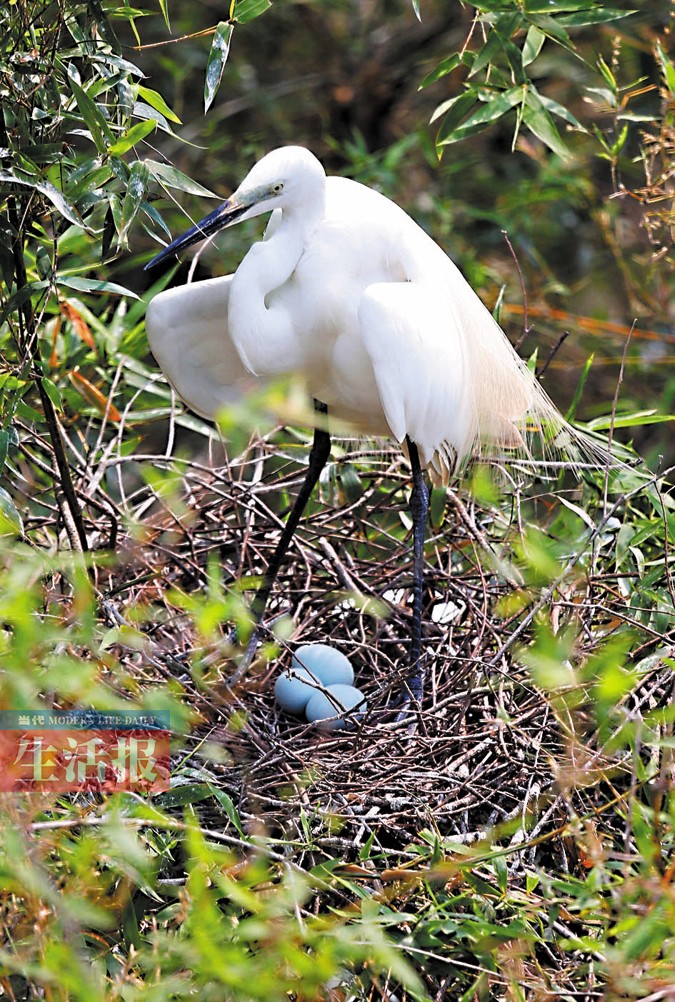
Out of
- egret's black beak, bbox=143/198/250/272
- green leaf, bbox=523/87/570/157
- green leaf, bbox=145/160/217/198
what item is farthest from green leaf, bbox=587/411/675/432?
green leaf, bbox=145/160/217/198

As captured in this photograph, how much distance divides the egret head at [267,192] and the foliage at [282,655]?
0.06 metres

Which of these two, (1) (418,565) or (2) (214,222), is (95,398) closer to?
(2) (214,222)

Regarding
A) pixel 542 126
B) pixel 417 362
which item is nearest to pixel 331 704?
pixel 417 362

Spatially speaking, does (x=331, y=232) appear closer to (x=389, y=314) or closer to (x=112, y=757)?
(x=389, y=314)

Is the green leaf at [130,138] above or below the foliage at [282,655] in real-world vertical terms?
above

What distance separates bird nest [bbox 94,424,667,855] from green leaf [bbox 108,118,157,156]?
0.51 metres

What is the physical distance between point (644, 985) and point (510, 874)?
0.44 m

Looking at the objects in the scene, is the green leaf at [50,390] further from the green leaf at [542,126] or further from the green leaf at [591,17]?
the green leaf at [591,17]

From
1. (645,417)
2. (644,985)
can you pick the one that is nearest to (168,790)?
(644,985)

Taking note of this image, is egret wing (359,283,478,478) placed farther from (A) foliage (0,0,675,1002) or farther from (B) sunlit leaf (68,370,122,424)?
(B) sunlit leaf (68,370,122,424)

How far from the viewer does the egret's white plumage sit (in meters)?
1.86

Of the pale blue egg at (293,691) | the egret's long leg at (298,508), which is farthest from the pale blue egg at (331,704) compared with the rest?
the egret's long leg at (298,508)

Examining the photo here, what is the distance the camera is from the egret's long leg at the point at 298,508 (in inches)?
85.7

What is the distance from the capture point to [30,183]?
1536 millimetres
